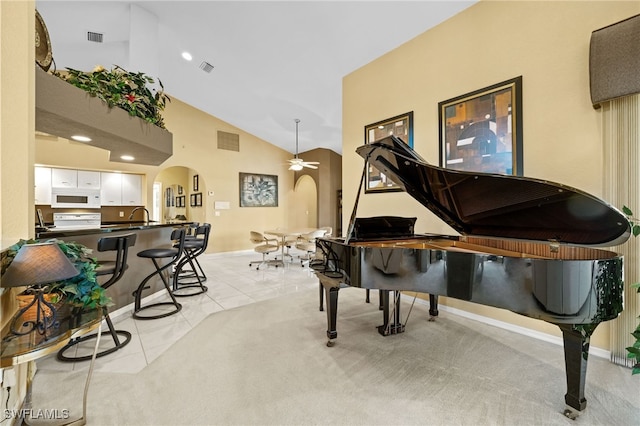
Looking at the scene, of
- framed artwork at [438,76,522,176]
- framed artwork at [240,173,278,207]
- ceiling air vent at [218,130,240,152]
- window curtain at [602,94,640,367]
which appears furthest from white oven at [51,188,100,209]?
window curtain at [602,94,640,367]

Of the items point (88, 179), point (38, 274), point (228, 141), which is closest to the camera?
point (38, 274)

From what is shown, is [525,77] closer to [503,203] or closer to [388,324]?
[503,203]

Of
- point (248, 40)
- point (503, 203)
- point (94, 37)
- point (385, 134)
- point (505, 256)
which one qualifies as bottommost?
point (505, 256)

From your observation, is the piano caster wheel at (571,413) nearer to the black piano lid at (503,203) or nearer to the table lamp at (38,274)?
the black piano lid at (503,203)

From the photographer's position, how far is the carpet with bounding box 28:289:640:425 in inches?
62.1

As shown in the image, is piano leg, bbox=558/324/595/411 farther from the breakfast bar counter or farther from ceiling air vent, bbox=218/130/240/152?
ceiling air vent, bbox=218/130/240/152

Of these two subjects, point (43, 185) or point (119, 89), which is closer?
point (119, 89)

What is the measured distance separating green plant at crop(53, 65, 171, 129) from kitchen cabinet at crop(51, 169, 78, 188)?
347cm

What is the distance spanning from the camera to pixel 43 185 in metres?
5.09

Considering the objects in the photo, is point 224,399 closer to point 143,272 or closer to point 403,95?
point 143,272

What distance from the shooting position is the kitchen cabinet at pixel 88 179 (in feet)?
18.0

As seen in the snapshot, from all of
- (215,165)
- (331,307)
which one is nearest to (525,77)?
(331,307)

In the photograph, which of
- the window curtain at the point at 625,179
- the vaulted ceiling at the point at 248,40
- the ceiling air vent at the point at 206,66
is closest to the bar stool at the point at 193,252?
the vaulted ceiling at the point at 248,40

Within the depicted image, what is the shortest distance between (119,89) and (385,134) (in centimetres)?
339
